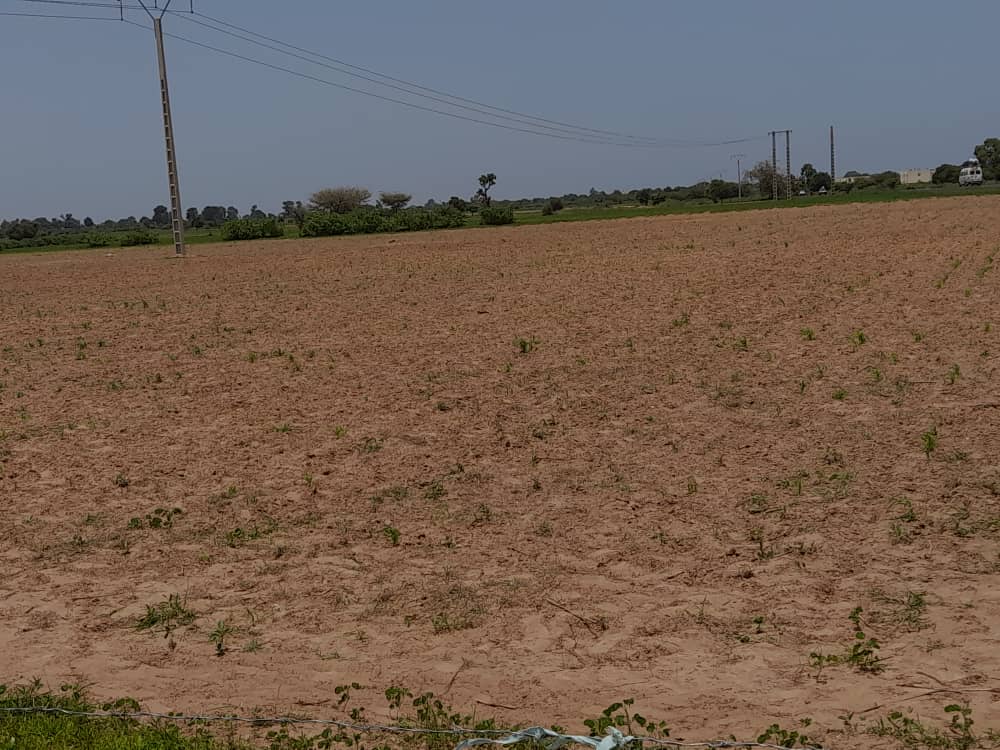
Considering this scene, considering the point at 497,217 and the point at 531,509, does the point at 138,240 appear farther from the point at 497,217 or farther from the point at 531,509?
the point at 531,509

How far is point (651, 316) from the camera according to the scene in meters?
18.6

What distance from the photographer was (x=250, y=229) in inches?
2618

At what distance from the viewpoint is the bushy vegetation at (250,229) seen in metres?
66.3

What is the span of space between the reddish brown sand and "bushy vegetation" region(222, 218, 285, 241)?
48.3 meters

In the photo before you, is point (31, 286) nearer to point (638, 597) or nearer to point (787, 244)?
point (787, 244)

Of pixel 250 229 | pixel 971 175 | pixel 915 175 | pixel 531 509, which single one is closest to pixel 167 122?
pixel 250 229

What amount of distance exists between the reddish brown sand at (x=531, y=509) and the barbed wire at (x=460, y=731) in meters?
0.26

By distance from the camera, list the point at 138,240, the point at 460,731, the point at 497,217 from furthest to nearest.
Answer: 1. the point at 497,217
2. the point at 138,240
3. the point at 460,731

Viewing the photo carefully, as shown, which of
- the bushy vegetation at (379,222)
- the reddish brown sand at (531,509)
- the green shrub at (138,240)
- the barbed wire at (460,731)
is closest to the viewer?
the barbed wire at (460,731)

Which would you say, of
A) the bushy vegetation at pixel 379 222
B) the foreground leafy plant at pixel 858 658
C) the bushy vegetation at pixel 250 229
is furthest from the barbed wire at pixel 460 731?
the bushy vegetation at pixel 250 229

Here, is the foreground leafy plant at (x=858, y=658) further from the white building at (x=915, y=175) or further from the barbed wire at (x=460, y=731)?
the white building at (x=915, y=175)

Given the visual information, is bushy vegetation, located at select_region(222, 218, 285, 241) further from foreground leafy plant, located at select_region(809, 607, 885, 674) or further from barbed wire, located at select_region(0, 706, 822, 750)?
foreground leafy plant, located at select_region(809, 607, 885, 674)

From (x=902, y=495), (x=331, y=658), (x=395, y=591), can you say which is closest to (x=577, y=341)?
(x=902, y=495)

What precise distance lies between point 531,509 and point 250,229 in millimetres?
60711
